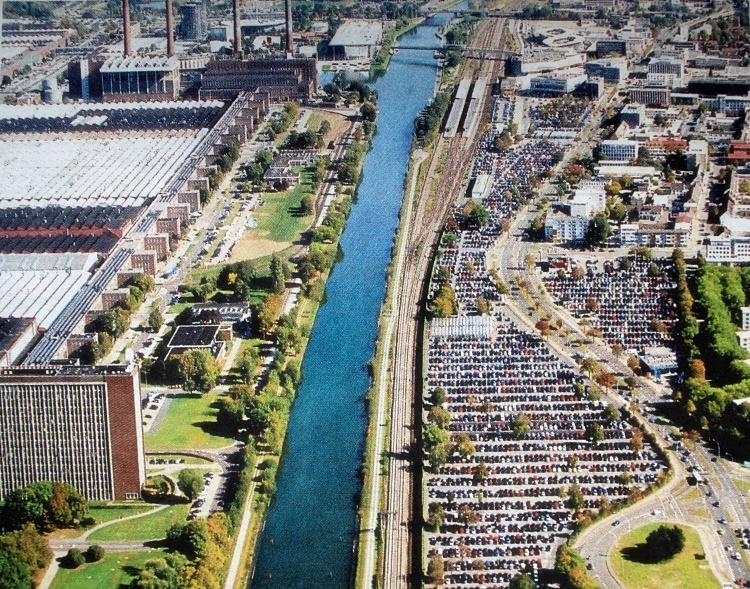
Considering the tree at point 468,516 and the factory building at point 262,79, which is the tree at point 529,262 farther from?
the factory building at point 262,79

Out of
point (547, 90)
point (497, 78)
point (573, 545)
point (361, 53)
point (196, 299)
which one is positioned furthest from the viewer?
point (361, 53)

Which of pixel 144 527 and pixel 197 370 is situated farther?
pixel 197 370

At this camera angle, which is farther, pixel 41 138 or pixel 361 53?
pixel 361 53

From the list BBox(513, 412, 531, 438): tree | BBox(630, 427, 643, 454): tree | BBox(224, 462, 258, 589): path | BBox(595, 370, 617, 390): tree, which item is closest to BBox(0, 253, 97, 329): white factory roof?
BBox(224, 462, 258, 589): path

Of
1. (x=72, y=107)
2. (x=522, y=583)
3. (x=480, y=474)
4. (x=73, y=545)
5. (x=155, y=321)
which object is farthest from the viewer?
(x=72, y=107)

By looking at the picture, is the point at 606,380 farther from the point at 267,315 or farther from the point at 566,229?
the point at 566,229

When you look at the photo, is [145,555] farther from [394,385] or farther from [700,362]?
[700,362]

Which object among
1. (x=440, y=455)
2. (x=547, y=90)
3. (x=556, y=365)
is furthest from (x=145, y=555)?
(x=547, y=90)

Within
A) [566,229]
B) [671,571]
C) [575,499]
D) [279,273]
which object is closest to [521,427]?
[575,499]
